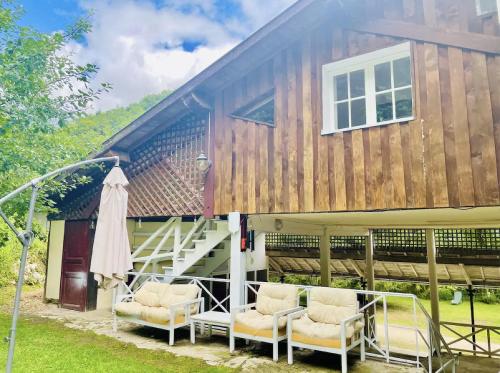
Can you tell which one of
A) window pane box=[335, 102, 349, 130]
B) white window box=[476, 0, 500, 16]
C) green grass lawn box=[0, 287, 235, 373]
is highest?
white window box=[476, 0, 500, 16]

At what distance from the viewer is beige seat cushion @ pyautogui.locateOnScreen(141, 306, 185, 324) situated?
22.1 feet

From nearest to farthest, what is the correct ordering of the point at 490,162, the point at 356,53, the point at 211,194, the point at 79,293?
1. the point at 490,162
2. the point at 356,53
3. the point at 211,194
4. the point at 79,293

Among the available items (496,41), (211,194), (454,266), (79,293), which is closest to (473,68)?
(496,41)

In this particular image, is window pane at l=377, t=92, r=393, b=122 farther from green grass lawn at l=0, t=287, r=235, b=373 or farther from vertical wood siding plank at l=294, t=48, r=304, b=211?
green grass lawn at l=0, t=287, r=235, b=373

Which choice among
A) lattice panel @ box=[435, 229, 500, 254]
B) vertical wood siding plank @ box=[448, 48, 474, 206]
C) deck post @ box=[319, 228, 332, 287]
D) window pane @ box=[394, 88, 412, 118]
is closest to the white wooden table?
vertical wood siding plank @ box=[448, 48, 474, 206]

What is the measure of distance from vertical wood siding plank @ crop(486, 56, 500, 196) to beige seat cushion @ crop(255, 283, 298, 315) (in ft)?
11.8

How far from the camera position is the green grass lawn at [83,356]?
17.5 feet

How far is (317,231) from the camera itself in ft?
36.6

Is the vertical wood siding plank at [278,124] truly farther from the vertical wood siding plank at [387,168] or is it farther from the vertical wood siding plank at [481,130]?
the vertical wood siding plank at [481,130]

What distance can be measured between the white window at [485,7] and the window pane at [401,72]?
3.61 feet

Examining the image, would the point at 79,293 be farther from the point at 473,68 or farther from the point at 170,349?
the point at 473,68

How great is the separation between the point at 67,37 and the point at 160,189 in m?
4.29

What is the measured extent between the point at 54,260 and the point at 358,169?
31.1ft

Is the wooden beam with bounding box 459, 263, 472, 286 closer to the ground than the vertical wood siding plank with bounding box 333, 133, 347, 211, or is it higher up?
closer to the ground
